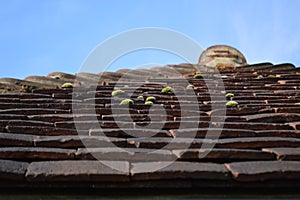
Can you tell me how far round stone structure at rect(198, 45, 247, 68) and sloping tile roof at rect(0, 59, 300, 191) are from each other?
6.63 feet

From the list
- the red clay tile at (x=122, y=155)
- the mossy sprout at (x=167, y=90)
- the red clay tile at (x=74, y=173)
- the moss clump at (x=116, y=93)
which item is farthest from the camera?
the mossy sprout at (x=167, y=90)

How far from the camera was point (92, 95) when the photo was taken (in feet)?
10.9

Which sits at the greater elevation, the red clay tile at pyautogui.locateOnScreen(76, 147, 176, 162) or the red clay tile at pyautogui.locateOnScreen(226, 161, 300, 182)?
the red clay tile at pyautogui.locateOnScreen(76, 147, 176, 162)

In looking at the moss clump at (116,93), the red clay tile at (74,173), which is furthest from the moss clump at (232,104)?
the red clay tile at (74,173)

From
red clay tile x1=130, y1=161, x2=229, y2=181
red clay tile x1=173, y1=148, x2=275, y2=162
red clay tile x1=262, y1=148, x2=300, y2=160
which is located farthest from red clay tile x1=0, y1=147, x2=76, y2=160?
red clay tile x1=262, y1=148, x2=300, y2=160

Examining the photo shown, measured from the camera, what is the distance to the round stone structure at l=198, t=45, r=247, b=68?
215 inches

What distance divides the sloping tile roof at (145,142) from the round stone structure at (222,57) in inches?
79.5

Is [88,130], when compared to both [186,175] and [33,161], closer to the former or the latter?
[33,161]

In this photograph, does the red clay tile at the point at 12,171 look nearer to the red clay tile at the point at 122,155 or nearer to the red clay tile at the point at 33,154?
the red clay tile at the point at 33,154

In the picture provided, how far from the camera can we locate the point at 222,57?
5.70 m

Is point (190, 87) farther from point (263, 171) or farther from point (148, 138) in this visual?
point (263, 171)

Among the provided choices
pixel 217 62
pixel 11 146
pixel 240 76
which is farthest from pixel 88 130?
pixel 217 62

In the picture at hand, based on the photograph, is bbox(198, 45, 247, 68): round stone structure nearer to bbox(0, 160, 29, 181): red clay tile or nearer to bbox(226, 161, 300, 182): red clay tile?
bbox(226, 161, 300, 182): red clay tile

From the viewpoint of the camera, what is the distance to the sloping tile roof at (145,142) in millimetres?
1812
